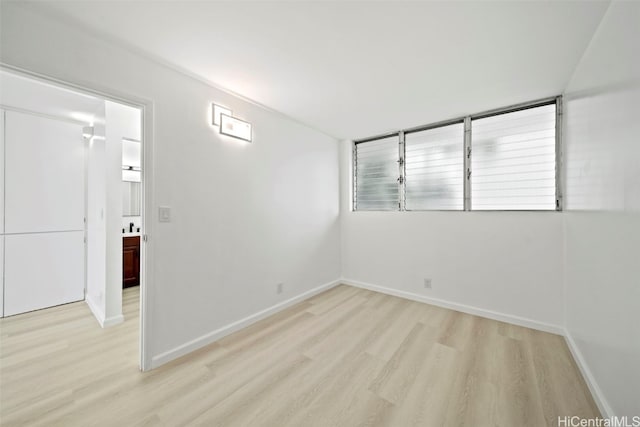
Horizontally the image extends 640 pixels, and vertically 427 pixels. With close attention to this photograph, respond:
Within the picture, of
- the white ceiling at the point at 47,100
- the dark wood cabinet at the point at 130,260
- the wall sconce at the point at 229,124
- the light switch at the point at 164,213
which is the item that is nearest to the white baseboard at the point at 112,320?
the dark wood cabinet at the point at 130,260

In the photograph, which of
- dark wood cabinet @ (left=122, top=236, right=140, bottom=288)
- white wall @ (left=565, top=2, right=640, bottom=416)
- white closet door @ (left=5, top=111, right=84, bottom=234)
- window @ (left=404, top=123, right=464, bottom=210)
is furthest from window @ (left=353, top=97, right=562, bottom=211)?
white closet door @ (left=5, top=111, right=84, bottom=234)

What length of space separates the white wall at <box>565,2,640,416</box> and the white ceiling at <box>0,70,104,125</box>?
159 inches

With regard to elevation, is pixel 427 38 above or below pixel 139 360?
above

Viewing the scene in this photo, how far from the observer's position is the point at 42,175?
9.71 ft

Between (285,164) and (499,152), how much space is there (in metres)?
2.70

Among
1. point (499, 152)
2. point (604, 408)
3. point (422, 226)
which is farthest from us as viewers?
point (422, 226)

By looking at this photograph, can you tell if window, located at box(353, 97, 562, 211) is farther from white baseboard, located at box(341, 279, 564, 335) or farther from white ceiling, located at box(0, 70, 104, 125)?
white ceiling, located at box(0, 70, 104, 125)

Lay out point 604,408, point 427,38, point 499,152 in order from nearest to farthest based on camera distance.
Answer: point 604,408 < point 427,38 < point 499,152

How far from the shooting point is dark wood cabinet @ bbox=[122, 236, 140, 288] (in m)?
3.79

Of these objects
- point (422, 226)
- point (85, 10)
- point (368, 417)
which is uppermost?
point (85, 10)

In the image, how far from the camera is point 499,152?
9.41 ft

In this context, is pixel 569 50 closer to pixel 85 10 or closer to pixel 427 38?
pixel 427 38

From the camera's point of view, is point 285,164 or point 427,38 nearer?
point 427,38

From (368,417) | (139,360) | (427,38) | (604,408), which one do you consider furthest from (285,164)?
(604,408)
